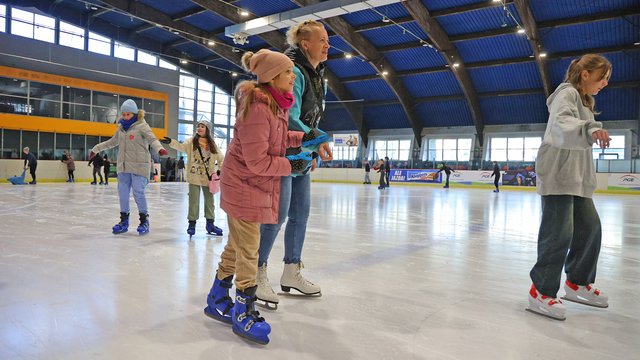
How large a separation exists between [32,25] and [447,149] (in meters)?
24.5

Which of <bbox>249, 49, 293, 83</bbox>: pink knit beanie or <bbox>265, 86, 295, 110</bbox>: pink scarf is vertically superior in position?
<bbox>249, 49, 293, 83</bbox>: pink knit beanie

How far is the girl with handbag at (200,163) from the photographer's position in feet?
15.3

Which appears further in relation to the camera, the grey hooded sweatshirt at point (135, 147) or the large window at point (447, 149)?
the large window at point (447, 149)

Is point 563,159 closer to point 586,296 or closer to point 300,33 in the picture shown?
point 586,296

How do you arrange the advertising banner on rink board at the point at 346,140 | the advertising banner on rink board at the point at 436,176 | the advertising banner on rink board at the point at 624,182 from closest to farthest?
the advertising banner on rink board at the point at 624,182 → the advertising banner on rink board at the point at 436,176 → the advertising banner on rink board at the point at 346,140

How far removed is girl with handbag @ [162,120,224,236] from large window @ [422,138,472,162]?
2450 cm

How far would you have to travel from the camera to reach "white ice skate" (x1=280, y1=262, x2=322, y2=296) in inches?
99.4

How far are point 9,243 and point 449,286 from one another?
383 cm

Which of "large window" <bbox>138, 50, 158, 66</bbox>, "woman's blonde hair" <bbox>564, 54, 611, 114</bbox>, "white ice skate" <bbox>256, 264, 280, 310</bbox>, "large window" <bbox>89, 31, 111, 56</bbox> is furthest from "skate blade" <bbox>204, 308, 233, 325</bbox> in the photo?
"large window" <bbox>138, 50, 158, 66</bbox>

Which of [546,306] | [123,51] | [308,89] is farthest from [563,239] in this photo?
[123,51]

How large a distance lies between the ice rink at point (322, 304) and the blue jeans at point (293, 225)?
29 cm

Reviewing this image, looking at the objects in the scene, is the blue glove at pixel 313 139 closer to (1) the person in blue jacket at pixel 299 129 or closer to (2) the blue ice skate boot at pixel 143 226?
(1) the person in blue jacket at pixel 299 129

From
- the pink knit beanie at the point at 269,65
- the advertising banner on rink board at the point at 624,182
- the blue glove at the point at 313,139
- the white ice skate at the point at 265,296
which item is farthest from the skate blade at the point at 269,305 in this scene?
the advertising banner on rink board at the point at 624,182

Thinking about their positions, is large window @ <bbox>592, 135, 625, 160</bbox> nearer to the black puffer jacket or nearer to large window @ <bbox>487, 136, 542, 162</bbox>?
large window @ <bbox>487, 136, 542, 162</bbox>
